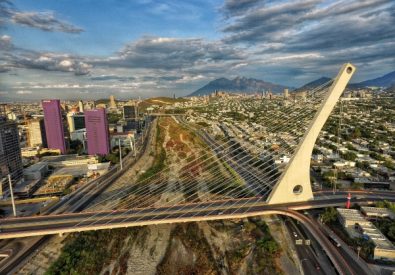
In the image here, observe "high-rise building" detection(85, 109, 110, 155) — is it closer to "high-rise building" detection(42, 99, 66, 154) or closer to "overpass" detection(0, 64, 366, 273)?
"high-rise building" detection(42, 99, 66, 154)

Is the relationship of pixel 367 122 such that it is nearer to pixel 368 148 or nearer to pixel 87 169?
pixel 368 148

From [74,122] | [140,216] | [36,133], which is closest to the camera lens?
[140,216]

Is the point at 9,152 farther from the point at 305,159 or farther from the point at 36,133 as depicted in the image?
the point at 305,159

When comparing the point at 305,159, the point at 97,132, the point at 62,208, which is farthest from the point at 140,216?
the point at 97,132

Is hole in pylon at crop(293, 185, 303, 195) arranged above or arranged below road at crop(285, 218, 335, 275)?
above

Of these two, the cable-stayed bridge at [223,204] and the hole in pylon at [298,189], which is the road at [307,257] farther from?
the hole in pylon at [298,189]

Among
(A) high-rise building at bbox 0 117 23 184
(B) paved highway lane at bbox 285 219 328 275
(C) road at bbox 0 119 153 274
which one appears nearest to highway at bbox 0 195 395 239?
(C) road at bbox 0 119 153 274
